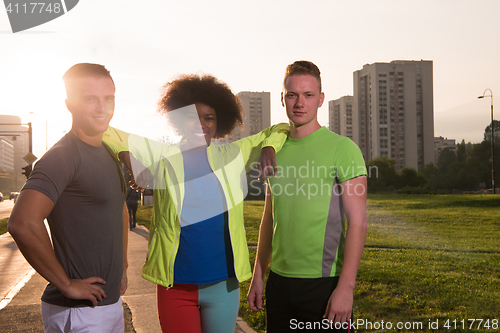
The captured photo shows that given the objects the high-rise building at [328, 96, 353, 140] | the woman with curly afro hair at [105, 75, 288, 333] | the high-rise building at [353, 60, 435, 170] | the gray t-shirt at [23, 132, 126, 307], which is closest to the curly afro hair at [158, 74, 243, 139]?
the woman with curly afro hair at [105, 75, 288, 333]

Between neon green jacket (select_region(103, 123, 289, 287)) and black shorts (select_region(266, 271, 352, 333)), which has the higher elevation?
neon green jacket (select_region(103, 123, 289, 287))

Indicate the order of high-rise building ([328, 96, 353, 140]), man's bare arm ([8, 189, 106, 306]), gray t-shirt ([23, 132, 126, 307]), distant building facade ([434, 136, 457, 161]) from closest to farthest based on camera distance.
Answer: man's bare arm ([8, 189, 106, 306])
gray t-shirt ([23, 132, 126, 307])
high-rise building ([328, 96, 353, 140])
distant building facade ([434, 136, 457, 161])

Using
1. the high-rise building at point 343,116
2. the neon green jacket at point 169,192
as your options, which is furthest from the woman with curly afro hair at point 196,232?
the high-rise building at point 343,116

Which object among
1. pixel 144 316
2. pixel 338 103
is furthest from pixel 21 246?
pixel 338 103

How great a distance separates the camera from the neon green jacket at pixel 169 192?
8.30 feet

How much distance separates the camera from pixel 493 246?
1104 centimetres

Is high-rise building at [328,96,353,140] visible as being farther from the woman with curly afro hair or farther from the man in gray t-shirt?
the man in gray t-shirt

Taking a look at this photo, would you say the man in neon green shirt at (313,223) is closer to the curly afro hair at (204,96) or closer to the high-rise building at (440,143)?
the curly afro hair at (204,96)

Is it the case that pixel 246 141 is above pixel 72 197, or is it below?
above

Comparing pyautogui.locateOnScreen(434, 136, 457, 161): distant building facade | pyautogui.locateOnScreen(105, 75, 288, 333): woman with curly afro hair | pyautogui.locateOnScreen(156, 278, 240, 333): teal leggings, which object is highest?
pyautogui.locateOnScreen(434, 136, 457, 161): distant building facade

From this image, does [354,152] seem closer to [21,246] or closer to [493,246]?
[21,246]

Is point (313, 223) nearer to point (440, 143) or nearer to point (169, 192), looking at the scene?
point (169, 192)

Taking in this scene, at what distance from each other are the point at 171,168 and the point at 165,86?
1064mm

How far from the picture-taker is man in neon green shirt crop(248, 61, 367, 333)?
2416 millimetres
